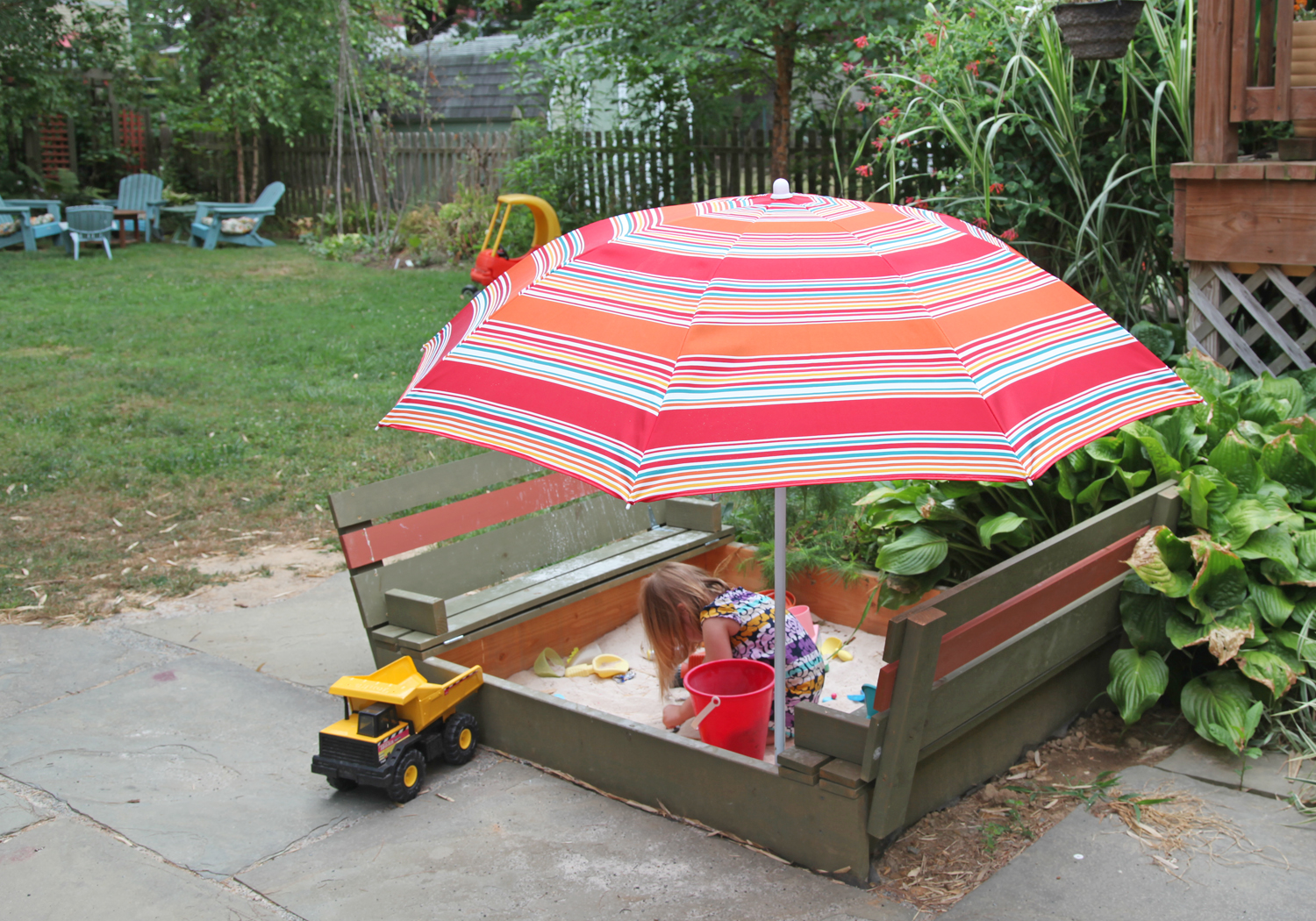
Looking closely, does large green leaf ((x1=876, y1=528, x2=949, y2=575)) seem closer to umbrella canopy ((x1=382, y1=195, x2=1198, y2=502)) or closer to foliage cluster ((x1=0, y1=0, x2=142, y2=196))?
umbrella canopy ((x1=382, y1=195, x2=1198, y2=502))

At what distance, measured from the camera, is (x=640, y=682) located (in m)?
4.14

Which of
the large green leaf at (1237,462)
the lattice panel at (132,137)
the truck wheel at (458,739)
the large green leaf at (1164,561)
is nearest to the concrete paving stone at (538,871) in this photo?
the truck wheel at (458,739)

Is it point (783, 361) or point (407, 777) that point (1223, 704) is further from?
point (407, 777)

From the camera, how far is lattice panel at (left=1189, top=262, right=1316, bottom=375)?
4.91 meters

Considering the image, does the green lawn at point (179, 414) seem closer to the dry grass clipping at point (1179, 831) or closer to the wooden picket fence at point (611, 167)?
the wooden picket fence at point (611, 167)

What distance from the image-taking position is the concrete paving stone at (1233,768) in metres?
3.17

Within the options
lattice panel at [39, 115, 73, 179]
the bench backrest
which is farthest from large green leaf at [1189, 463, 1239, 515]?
lattice panel at [39, 115, 73, 179]

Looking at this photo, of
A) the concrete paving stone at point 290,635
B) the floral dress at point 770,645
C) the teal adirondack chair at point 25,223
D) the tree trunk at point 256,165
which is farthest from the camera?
the tree trunk at point 256,165

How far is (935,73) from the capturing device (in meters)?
6.29

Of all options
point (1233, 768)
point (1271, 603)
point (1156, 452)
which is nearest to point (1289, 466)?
point (1156, 452)

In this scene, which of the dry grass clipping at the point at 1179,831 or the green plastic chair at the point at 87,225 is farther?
the green plastic chair at the point at 87,225

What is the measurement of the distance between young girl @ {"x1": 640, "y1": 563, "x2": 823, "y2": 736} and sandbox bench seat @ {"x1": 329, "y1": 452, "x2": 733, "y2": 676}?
0.64 meters

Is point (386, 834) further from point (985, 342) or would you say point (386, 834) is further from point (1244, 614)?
point (1244, 614)

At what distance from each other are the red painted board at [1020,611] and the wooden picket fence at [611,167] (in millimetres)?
3779
